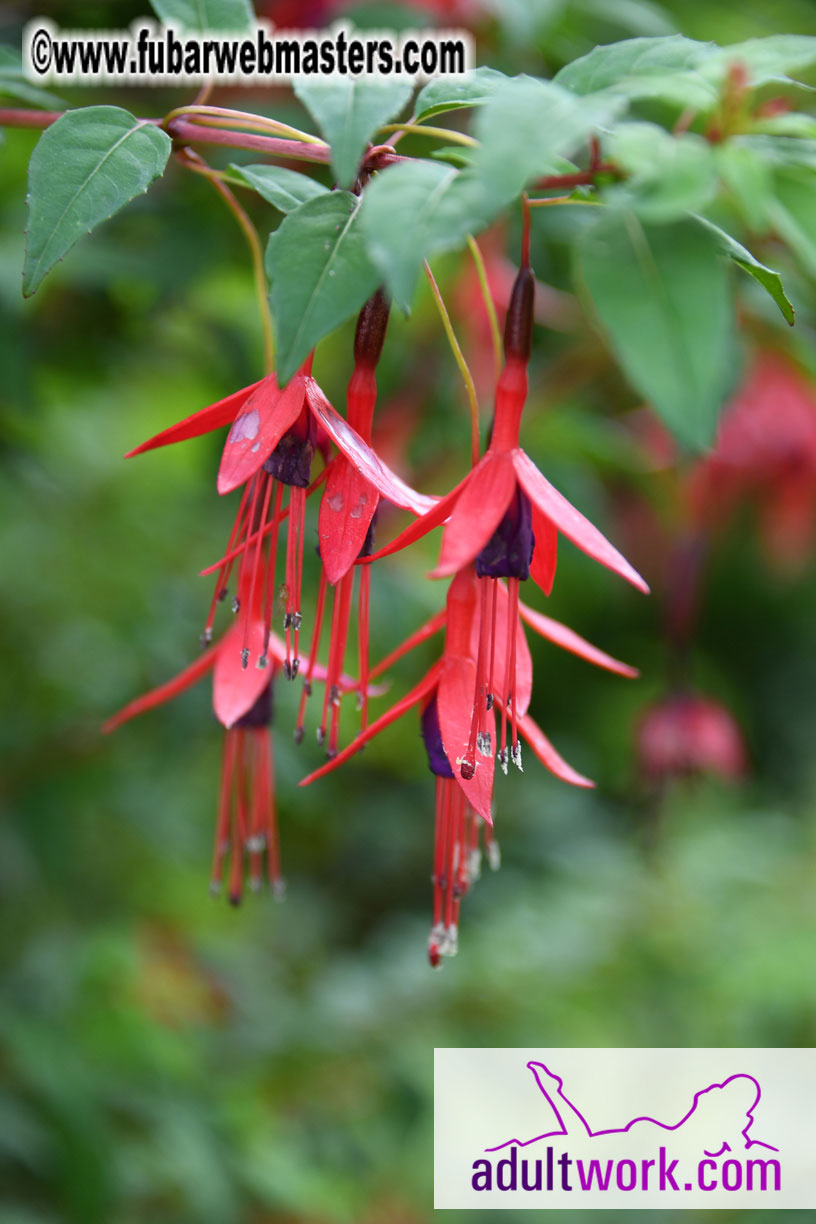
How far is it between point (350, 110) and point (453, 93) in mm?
86

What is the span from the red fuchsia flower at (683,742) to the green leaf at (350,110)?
41.5 inches

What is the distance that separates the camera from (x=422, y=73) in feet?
2.60

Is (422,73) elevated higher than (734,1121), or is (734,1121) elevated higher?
(422,73)

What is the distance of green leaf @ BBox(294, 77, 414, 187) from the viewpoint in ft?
1.30

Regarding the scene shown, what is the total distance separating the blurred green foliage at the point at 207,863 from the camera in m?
1.07

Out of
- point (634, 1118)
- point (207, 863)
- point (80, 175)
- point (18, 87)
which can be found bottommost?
point (634, 1118)

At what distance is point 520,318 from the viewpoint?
48 centimetres

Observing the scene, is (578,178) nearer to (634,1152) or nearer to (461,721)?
(461,721)

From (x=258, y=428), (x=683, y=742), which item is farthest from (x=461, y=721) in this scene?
(x=683, y=742)

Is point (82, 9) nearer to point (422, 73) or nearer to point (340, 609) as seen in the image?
point (422, 73)

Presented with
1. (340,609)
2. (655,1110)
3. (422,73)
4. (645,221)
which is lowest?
(655,1110)

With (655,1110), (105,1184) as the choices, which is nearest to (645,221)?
(105,1184)

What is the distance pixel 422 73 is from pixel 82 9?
0.53 metres

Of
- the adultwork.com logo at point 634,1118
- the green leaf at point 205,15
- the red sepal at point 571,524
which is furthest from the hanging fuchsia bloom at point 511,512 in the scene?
the adultwork.com logo at point 634,1118
